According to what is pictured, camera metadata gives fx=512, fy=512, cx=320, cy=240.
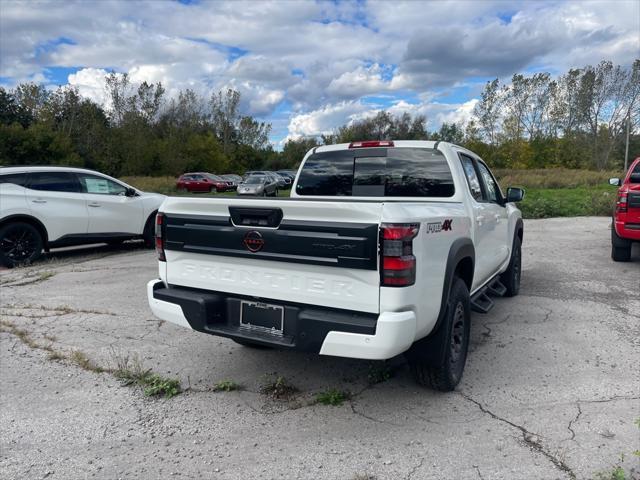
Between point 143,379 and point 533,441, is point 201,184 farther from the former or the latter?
point 533,441

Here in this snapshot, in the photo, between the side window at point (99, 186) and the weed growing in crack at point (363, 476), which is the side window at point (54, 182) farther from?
the weed growing in crack at point (363, 476)

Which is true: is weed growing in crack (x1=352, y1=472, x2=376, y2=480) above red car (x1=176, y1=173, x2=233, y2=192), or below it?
below

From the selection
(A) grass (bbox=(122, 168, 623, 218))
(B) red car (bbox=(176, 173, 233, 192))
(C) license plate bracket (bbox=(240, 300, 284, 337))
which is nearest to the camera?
(C) license plate bracket (bbox=(240, 300, 284, 337))

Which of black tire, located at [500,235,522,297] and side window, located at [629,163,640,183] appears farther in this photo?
side window, located at [629,163,640,183]

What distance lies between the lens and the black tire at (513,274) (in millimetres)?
6270

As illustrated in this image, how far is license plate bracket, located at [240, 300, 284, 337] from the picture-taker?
3.27m

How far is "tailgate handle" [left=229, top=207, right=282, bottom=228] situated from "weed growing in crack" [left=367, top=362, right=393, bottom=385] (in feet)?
5.07

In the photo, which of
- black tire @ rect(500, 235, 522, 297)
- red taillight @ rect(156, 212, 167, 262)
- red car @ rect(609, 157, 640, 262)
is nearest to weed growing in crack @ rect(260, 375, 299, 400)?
red taillight @ rect(156, 212, 167, 262)

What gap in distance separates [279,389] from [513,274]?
3785mm

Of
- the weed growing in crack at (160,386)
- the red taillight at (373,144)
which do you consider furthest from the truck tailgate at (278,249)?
the red taillight at (373,144)

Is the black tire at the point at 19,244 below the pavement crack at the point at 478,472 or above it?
above

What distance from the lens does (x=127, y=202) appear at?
10.0 meters

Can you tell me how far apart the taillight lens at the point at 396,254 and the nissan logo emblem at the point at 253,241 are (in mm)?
827

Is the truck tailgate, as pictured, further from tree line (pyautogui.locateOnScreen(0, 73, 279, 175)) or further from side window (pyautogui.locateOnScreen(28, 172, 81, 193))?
tree line (pyautogui.locateOnScreen(0, 73, 279, 175))
